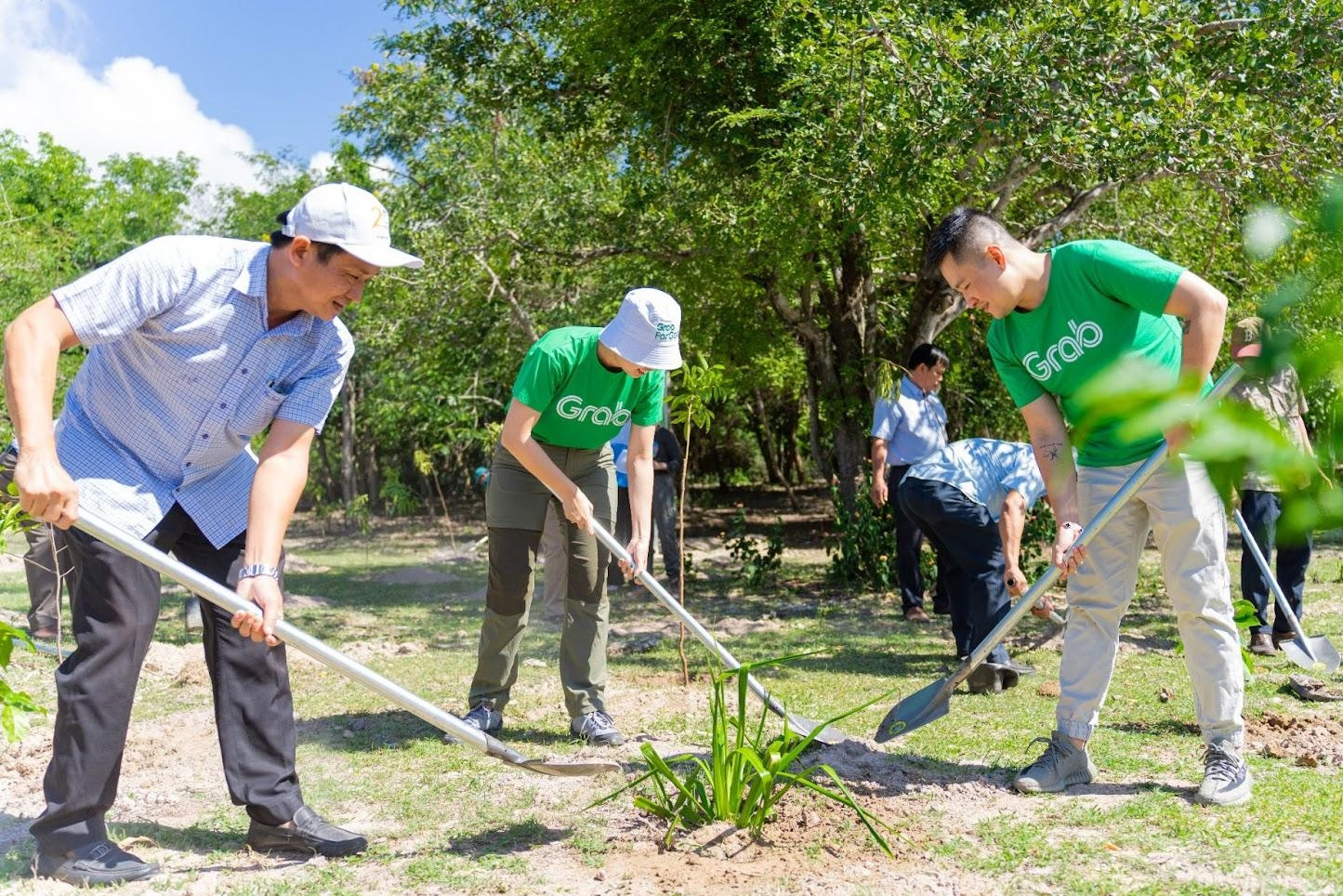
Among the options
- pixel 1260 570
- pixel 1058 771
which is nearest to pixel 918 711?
pixel 1058 771

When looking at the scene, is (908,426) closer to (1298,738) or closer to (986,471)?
(986,471)

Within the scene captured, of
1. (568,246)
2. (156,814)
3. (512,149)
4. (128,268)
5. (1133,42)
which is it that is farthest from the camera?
(512,149)

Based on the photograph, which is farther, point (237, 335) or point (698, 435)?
point (698, 435)

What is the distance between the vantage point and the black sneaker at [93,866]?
10.1 ft

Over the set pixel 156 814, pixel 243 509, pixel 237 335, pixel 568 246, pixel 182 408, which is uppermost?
pixel 568 246

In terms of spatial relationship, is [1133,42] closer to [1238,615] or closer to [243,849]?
[1238,615]

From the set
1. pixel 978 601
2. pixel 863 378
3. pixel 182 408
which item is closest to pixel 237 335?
pixel 182 408

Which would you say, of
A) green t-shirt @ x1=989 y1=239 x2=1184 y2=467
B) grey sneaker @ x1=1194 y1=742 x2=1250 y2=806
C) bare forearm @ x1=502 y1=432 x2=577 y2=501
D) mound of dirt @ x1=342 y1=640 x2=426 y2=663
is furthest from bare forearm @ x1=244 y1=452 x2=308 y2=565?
mound of dirt @ x1=342 y1=640 x2=426 y2=663

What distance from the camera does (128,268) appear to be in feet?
9.53

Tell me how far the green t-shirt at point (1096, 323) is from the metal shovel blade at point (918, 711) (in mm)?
976

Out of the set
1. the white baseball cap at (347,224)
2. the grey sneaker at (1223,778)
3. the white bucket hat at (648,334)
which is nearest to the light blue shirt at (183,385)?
the white baseball cap at (347,224)

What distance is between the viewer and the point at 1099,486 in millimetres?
3775

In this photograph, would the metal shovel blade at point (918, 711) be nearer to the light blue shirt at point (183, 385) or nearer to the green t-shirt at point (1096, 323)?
the green t-shirt at point (1096, 323)

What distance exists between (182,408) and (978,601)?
3710mm
